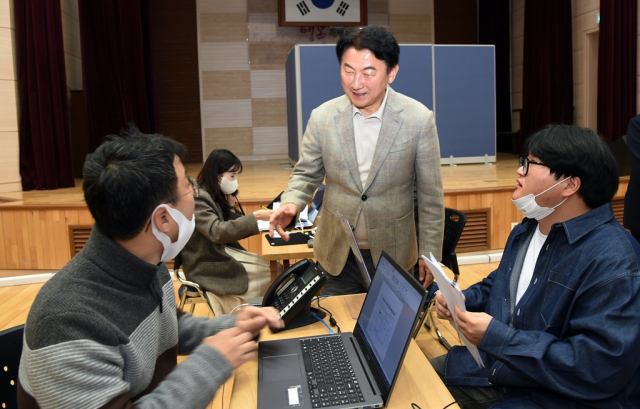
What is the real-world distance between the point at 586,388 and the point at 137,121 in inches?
296

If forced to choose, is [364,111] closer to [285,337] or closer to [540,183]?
[540,183]

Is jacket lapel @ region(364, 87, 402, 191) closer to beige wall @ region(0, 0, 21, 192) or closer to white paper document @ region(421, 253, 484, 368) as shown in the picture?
white paper document @ region(421, 253, 484, 368)

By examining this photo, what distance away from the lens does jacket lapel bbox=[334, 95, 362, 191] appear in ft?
7.07

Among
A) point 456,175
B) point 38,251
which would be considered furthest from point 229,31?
point 38,251

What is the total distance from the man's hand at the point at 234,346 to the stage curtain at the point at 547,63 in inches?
328

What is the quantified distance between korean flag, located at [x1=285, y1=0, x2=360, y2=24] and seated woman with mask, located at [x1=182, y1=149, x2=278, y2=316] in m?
6.65

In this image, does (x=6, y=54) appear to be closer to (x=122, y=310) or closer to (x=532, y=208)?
(x=122, y=310)

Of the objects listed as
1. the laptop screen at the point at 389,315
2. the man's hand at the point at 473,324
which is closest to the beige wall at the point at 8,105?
the laptop screen at the point at 389,315

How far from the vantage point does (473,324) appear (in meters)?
1.31

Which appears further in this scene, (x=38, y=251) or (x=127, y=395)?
(x=38, y=251)

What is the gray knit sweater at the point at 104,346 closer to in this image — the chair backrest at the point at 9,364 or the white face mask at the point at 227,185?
the chair backrest at the point at 9,364

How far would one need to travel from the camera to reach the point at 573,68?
8305mm

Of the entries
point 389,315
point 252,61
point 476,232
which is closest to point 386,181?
point 389,315

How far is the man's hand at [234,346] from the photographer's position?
1.10 m
